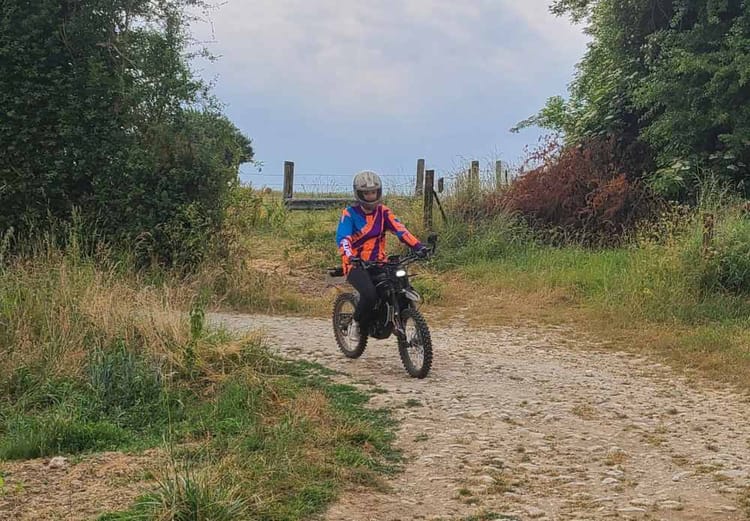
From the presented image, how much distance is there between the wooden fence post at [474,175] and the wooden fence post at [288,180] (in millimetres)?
6854

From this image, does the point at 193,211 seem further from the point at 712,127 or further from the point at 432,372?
the point at 712,127

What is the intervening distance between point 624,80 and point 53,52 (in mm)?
10479

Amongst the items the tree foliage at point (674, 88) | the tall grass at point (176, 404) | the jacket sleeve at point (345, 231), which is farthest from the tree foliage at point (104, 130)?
the tree foliage at point (674, 88)

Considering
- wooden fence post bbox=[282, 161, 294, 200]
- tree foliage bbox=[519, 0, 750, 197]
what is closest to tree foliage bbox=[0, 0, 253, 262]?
tree foliage bbox=[519, 0, 750, 197]

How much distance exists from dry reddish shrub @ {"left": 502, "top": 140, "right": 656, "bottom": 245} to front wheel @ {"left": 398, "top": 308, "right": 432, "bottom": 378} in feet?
26.1

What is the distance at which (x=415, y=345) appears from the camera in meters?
6.88

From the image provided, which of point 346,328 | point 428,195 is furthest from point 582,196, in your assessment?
point 346,328

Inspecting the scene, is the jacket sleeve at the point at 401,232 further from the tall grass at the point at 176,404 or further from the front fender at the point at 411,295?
the tall grass at the point at 176,404

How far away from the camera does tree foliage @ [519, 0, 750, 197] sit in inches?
519

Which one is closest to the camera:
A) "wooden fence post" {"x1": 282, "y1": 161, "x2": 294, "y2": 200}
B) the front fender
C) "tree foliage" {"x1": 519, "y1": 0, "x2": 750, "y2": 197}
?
the front fender

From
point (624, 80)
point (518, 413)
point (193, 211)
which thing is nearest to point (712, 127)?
point (624, 80)

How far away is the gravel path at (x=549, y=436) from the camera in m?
4.17

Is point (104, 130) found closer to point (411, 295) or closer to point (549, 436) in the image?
point (411, 295)

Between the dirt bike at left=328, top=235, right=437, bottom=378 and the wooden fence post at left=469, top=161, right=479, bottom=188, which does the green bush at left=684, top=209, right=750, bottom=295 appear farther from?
the wooden fence post at left=469, top=161, right=479, bottom=188
